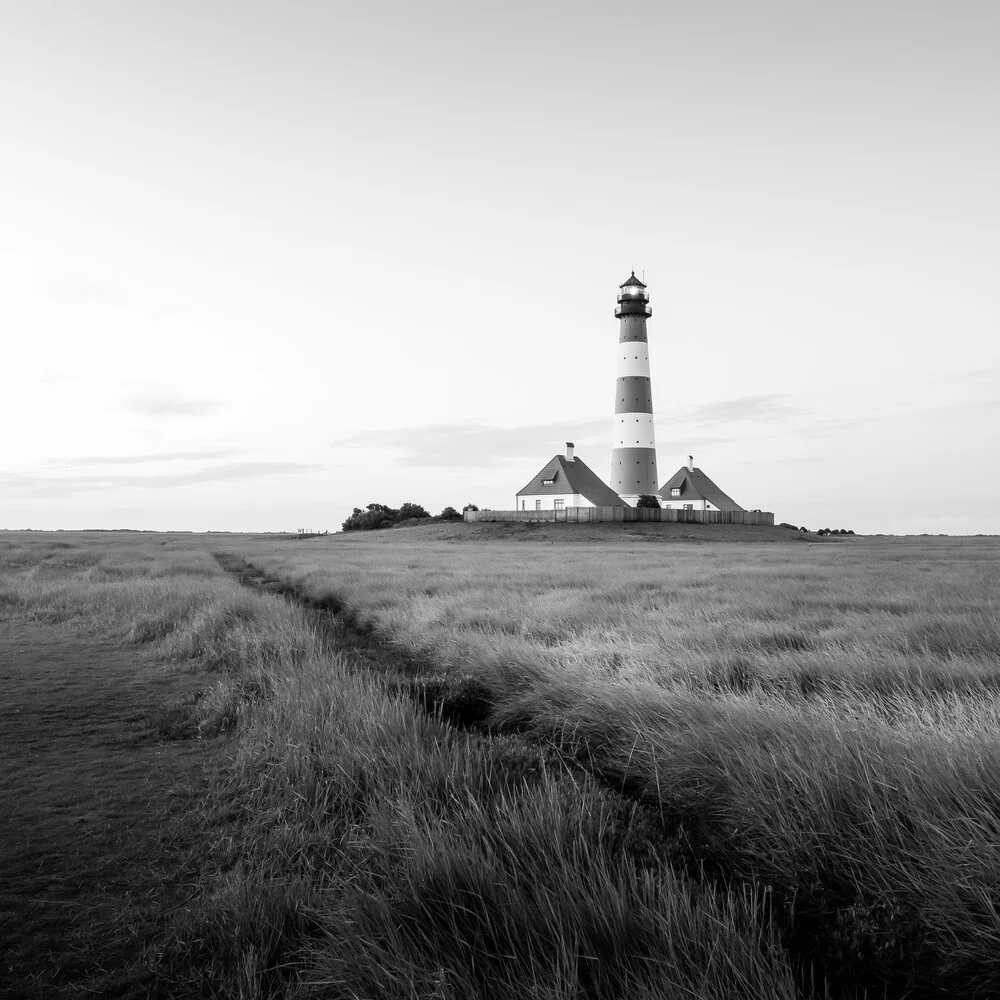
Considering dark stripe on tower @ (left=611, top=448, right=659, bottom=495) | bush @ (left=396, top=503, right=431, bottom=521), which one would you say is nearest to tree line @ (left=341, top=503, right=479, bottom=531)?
bush @ (left=396, top=503, right=431, bottom=521)

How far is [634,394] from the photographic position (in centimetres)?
6456

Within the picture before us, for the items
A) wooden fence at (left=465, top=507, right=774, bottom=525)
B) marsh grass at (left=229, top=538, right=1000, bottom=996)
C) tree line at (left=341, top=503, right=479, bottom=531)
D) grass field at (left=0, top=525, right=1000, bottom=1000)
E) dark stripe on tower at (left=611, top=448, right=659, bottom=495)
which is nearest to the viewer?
grass field at (left=0, top=525, right=1000, bottom=1000)

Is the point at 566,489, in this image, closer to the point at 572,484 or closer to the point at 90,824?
the point at 572,484

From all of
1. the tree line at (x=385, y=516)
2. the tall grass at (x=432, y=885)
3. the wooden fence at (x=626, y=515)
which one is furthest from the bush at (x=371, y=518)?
the tall grass at (x=432, y=885)

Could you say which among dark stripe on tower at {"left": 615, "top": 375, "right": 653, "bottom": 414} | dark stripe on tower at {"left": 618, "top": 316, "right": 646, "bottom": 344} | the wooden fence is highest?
dark stripe on tower at {"left": 618, "top": 316, "right": 646, "bottom": 344}

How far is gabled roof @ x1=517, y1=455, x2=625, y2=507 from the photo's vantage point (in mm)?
69562

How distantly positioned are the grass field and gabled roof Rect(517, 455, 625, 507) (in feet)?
193

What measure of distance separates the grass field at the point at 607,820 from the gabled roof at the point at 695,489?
228 ft

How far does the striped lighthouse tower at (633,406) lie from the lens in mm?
64875

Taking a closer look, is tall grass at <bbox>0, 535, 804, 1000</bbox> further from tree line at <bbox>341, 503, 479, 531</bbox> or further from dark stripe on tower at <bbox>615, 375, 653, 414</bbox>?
tree line at <bbox>341, 503, 479, 531</bbox>

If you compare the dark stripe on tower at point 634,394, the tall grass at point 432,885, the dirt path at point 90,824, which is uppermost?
the dark stripe on tower at point 634,394

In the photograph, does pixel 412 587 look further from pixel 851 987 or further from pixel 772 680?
pixel 851 987

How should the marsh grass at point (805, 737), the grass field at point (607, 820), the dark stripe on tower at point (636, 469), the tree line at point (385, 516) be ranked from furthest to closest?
the tree line at point (385, 516), the dark stripe on tower at point (636, 469), the marsh grass at point (805, 737), the grass field at point (607, 820)

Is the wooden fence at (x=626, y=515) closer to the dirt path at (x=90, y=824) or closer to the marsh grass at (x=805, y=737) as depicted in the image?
the marsh grass at (x=805, y=737)
